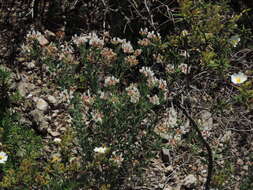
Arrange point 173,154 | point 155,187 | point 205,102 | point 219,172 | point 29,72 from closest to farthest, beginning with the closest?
point 219,172, point 155,187, point 173,154, point 205,102, point 29,72

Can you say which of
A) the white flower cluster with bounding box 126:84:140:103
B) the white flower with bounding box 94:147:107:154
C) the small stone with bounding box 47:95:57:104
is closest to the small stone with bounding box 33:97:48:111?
the small stone with bounding box 47:95:57:104

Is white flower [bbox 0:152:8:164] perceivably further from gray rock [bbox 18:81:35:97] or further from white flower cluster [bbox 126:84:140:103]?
white flower cluster [bbox 126:84:140:103]

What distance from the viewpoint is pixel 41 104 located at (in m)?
3.97

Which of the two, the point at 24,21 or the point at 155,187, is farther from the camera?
the point at 24,21

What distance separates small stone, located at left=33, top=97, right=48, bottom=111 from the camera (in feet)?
12.9

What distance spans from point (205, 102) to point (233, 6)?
137 centimetres

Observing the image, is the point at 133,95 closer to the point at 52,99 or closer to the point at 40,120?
the point at 40,120

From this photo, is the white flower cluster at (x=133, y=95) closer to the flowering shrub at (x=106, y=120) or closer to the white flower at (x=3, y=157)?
the flowering shrub at (x=106, y=120)

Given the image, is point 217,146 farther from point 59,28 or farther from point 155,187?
point 59,28

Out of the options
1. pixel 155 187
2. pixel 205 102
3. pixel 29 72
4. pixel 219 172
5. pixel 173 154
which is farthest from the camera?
pixel 29 72

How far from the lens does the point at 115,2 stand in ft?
14.8

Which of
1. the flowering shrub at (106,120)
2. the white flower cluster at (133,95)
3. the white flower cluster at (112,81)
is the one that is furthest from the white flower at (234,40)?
the white flower cluster at (112,81)


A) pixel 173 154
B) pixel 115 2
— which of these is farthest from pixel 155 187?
pixel 115 2

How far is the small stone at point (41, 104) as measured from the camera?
395cm
